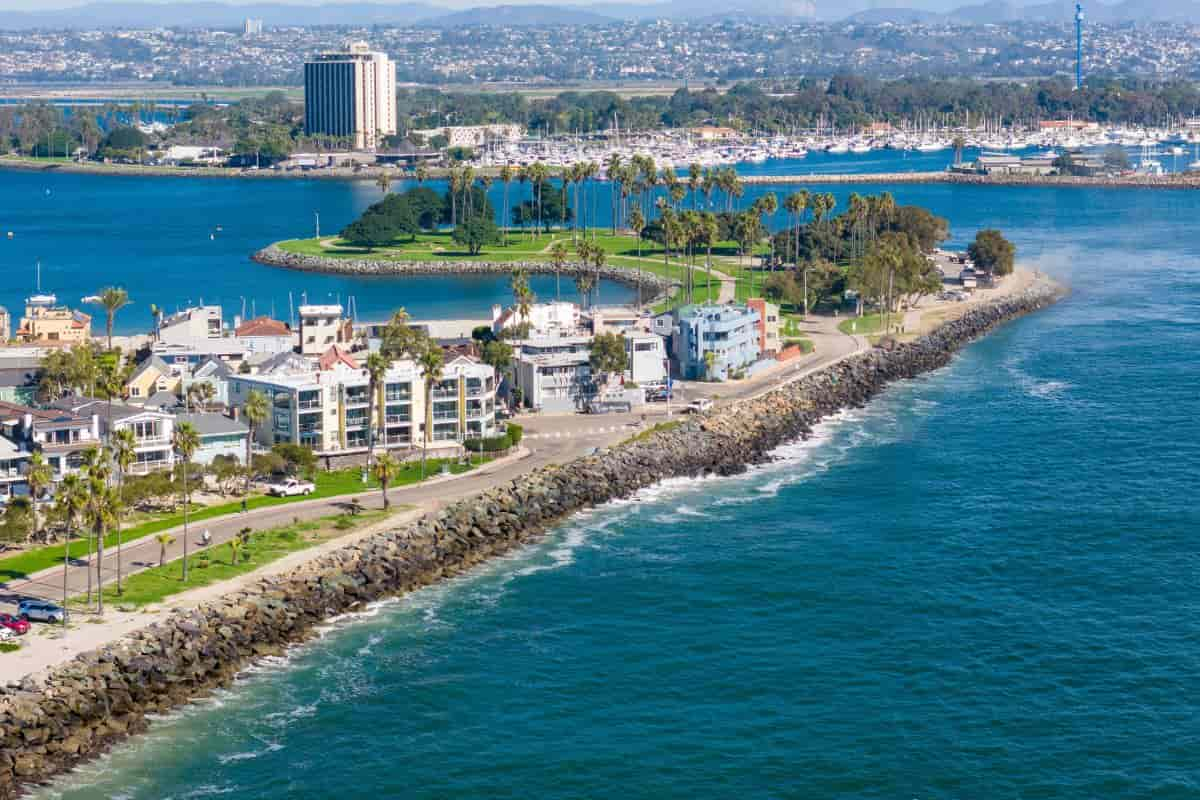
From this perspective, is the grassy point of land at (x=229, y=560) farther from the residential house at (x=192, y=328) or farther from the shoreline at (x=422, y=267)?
the shoreline at (x=422, y=267)

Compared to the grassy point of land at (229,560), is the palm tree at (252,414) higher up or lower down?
higher up

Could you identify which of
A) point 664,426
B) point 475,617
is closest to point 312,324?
point 664,426

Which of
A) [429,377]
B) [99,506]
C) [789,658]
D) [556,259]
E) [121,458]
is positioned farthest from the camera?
[556,259]

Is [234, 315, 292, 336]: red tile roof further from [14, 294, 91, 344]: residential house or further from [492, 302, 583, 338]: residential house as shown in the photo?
[492, 302, 583, 338]: residential house

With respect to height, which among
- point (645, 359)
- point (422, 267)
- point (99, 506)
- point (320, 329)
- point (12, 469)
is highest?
point (320, 329)

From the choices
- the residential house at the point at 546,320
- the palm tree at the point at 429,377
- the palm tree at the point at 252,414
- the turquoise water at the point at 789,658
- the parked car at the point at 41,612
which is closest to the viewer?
the turquoise water at the point at 789,658

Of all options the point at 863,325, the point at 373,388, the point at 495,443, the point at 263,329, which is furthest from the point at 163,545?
the point at 863,325

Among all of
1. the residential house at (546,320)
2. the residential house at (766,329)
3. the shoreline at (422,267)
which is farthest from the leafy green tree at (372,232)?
the residential house at (766,329)

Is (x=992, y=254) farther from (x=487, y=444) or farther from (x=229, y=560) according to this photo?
(x=229, y=560)
